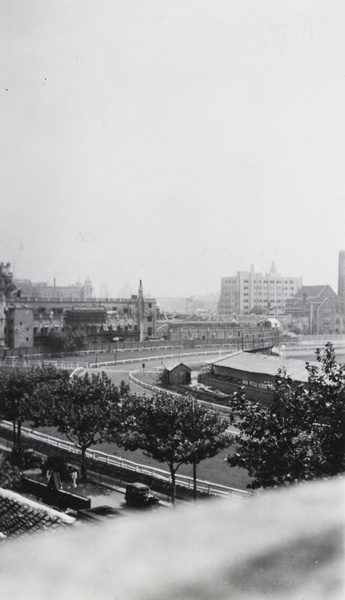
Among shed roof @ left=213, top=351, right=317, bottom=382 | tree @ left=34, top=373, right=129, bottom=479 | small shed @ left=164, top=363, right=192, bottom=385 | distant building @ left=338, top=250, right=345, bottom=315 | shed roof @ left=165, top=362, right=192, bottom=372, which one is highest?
distant building @ left=338, top=250, right=345, bottom=315

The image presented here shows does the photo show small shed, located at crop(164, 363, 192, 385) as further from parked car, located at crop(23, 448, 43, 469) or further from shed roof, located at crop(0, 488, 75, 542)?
shed roof, located at crop(0, 488, 75, 542)

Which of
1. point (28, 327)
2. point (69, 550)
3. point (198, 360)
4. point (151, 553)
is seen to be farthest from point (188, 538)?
point (28, 327)

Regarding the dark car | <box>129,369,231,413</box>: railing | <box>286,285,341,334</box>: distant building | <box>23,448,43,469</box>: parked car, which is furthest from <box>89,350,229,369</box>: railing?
the dark car

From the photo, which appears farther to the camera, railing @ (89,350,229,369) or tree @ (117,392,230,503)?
railing @ (89,350,229,369)

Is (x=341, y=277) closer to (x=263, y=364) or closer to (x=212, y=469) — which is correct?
(x=263, y=364)

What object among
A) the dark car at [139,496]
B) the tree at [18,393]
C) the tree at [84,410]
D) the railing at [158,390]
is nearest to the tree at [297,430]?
the dark car at [139,496]

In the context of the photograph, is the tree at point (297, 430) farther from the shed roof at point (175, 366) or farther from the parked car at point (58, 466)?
the shed roof at point (175, 366)
